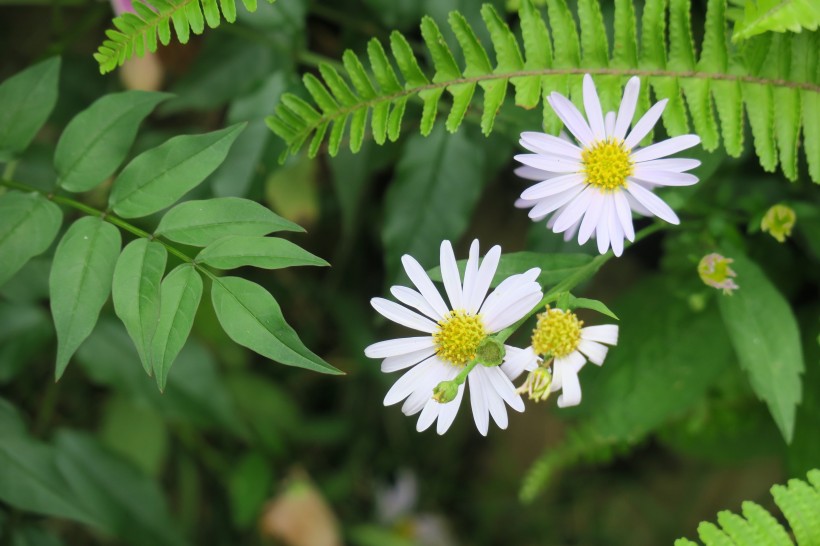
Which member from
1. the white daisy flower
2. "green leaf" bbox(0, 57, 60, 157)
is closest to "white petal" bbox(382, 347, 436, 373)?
the white daisy flower

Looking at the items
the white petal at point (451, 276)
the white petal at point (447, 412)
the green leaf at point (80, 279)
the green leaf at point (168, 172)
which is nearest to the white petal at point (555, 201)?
the white petal at point (451, 276)

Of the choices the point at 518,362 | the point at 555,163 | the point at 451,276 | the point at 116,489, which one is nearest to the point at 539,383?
the point at 518,362

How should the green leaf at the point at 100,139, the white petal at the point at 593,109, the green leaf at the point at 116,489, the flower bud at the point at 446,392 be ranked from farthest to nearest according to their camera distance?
the green leaf at the point at 116,489 → the green leaf at the point at 100,139 → the white petal at the point at 593,109 → the flower bud at the point at 446,392

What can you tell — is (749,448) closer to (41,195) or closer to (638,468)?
(638,468)

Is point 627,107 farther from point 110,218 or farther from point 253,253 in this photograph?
point 110,218

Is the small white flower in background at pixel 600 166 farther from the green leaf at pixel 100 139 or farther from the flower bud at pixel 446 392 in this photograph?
the green leaf at pixel 100 139

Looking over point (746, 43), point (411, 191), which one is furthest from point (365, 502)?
point (746, 43)
